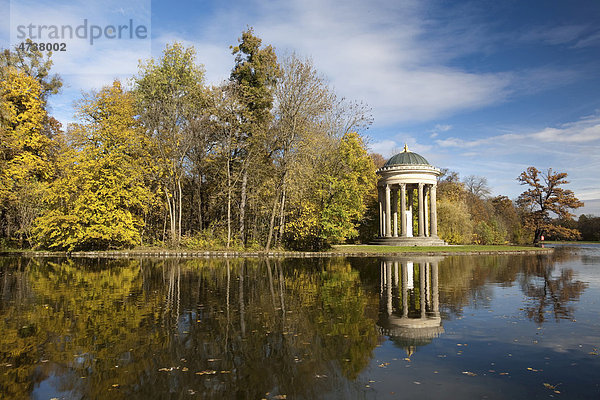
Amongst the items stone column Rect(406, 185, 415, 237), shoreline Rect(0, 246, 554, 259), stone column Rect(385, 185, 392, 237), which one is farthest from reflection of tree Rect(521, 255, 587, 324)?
stone column Rect(406, 185, 415, 237)

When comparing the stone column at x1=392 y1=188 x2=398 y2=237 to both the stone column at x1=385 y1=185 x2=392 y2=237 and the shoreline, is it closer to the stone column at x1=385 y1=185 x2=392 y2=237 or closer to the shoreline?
the stone column at x1=385 y1=185 x2=392 y2=237

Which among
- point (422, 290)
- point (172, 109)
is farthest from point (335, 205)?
point (422, 290)

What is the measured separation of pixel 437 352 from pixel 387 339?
1.05 m

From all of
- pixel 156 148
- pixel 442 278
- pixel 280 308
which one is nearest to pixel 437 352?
pixel 280 308

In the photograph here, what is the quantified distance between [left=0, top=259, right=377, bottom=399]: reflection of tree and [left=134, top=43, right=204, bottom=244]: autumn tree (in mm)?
19041

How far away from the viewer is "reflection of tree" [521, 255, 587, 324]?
10492 millimetres

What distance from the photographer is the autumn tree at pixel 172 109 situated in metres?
32.6

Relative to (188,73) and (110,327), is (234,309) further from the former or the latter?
(188,73)

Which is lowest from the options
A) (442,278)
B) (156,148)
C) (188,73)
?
(442,278)

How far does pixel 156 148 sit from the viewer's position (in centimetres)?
3409

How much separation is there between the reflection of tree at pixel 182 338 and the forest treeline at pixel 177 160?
57.7 feet

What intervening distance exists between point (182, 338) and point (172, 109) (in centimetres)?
2770

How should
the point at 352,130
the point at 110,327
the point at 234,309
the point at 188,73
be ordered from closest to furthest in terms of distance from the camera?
1. the point at 110,327
2. the point at 234,309
3. the point at 188,73
4. the point at 352,130

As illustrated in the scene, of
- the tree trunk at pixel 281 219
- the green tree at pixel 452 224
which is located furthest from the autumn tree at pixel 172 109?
the green tree at pixel 452 224
